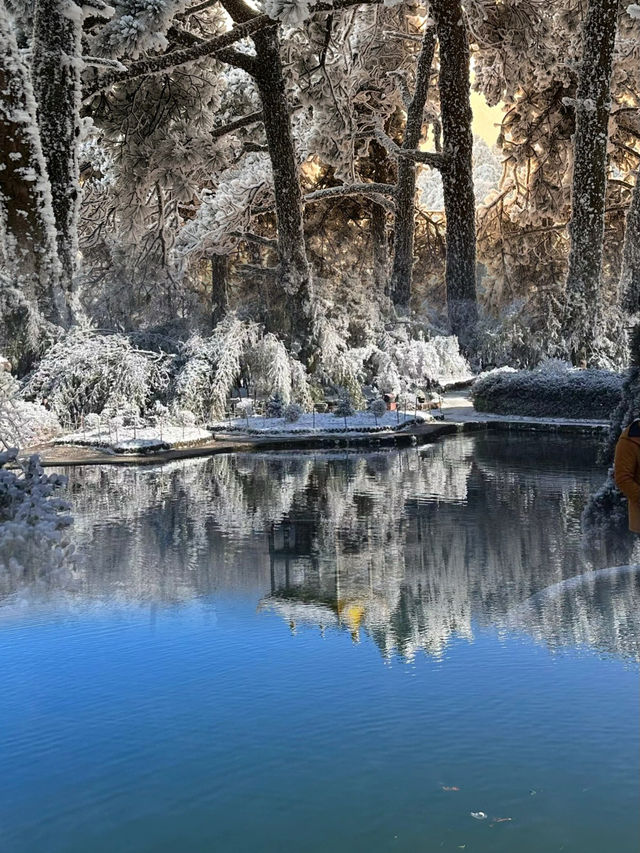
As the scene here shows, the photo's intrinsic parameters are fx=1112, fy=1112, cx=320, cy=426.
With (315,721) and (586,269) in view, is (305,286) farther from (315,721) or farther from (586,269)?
(315,721)

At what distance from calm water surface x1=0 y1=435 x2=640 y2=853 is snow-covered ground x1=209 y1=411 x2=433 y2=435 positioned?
833 cm

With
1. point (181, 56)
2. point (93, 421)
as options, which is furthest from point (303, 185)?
point (93, 421)

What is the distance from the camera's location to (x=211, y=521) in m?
11.7

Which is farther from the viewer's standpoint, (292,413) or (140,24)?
(292,413)

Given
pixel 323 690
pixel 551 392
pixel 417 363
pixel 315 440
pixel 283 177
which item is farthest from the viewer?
pixel 417 363

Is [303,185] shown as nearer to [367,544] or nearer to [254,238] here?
[254,238]

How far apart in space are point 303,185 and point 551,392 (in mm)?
19534

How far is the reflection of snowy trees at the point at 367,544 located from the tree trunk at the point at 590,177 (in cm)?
970

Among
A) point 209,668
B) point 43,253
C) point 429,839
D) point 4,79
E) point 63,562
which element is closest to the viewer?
point 429,839

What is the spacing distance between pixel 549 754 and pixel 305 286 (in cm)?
1890

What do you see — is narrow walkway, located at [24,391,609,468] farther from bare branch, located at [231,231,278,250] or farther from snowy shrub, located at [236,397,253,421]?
bare branch, located at [231,231,278,250]

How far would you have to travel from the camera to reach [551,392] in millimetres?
21469

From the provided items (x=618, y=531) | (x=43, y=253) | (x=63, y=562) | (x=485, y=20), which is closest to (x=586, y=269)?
(x=485, y=20)

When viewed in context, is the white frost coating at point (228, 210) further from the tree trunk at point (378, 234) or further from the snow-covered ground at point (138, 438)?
the snow-covered ground at point (138, 438)
